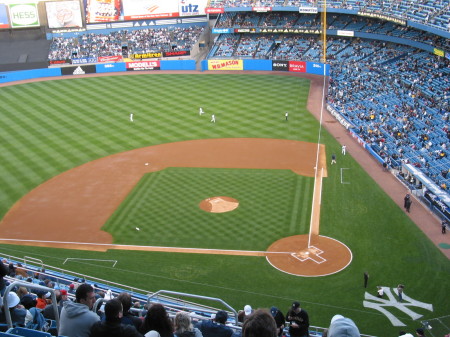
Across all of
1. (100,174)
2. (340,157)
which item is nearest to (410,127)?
(340,157)

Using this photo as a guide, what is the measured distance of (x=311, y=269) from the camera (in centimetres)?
2606

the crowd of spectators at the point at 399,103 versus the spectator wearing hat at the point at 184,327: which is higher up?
the spectator wearing hat at the point at 184,327

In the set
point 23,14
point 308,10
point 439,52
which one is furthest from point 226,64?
point 23,14

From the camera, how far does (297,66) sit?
6706 centimetres

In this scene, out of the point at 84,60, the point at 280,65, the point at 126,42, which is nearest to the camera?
the point at 280,65

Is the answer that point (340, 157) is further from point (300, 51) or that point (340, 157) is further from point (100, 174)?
point (300, 51)

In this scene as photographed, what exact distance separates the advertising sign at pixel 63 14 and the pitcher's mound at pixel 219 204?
55570 mm

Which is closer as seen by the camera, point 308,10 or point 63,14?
point 308,10

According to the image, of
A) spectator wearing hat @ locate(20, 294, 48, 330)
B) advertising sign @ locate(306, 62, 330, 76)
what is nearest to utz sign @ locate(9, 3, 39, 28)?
advertising sign @ locate(306, 62, 330, 76)

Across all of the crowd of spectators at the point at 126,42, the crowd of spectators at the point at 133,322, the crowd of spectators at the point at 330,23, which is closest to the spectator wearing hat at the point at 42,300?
the crowd of spectators at the point at 133,322

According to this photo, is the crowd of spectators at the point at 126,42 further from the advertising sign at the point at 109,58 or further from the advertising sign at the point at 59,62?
the advertising sign at the point at 59,62

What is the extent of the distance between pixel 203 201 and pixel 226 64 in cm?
4026

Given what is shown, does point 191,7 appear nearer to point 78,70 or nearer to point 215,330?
point 78,70

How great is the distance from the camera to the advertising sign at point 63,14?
255ft
